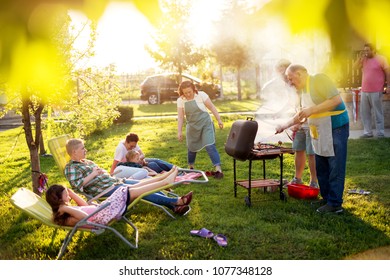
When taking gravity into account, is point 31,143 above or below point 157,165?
above

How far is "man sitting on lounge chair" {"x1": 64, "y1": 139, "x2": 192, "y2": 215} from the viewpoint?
461 cm

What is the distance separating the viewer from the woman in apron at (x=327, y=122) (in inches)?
171

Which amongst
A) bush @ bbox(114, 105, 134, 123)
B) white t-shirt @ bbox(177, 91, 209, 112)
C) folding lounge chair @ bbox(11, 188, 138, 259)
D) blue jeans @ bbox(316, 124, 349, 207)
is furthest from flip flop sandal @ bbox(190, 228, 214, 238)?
bush @ bbox(114, 105, 134, 123)

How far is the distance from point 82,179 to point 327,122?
2404 millimetres

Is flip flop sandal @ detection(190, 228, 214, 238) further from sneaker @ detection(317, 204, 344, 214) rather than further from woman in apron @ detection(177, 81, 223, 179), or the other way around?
woman in apron @ detection(177, 81, 223, 179)

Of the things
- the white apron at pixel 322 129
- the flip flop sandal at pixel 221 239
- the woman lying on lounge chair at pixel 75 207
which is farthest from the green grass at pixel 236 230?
the white apron at pixel 322 129

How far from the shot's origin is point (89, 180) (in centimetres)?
462

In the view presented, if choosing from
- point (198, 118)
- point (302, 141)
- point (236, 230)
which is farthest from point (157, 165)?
point (236, 230)

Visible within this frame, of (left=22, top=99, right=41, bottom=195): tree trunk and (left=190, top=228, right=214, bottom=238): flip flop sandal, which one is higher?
(left=22, top=99, right=41, bottom=195): tree trunk

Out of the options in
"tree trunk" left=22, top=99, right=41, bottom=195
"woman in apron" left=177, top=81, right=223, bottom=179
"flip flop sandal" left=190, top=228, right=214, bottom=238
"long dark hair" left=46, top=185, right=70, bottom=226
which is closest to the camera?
"long dark hair" left=46, top=185, right=70, bottom=226

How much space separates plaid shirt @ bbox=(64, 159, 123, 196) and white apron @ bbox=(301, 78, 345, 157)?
1997 millimetres

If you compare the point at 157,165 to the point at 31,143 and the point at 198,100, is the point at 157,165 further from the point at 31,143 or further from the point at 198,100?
the point at 31,143

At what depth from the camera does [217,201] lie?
16.9ft

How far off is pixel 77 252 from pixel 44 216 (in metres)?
0.39
